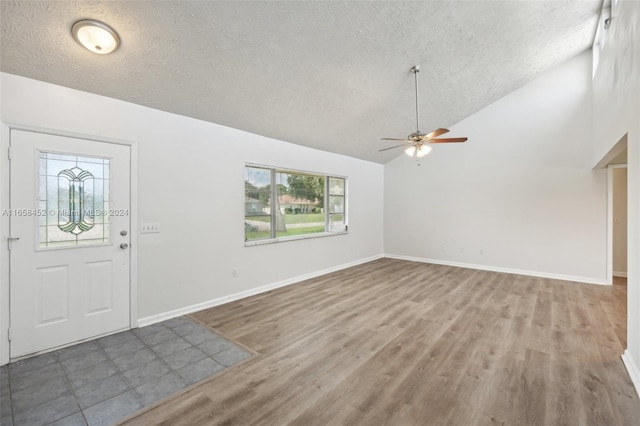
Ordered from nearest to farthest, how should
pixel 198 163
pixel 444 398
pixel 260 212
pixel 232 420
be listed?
pixel 232 420, pixel 444 398, pixel 198 163, pixel 260 212

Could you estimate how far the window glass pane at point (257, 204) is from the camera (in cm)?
436

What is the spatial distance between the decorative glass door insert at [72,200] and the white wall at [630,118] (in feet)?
16.4

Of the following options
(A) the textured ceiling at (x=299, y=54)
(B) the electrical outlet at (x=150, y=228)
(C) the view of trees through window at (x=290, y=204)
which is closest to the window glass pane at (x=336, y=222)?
(C) the view of trees through window at (x=290, y=204)

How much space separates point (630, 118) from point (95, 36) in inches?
181

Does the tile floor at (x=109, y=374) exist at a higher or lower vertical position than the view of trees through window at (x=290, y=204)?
lower

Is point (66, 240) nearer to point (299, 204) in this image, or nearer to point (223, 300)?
point (223, 300)

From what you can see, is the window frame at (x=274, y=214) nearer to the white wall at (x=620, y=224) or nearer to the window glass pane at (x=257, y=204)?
the window glass pane at (x=257, y=204)

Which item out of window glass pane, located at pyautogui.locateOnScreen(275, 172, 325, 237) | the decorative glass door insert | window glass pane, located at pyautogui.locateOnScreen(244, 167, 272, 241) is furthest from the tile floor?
window glass pane, located at pyautogui.locateOnScreen(275, 172, 325, 237)

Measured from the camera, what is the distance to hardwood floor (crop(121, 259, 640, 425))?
1844 millimetres

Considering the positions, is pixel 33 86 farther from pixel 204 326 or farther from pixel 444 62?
pixel 444 62

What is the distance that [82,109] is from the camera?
9.23 feet

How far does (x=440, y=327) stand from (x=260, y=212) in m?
3.14

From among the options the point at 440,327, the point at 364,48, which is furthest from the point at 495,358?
the point at 364,48

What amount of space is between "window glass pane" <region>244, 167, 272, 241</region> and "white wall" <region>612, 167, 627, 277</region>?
702 centimetres
